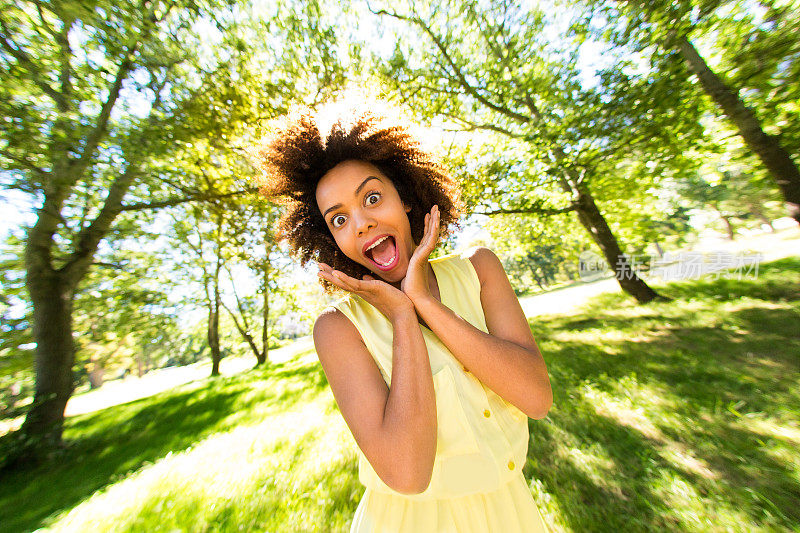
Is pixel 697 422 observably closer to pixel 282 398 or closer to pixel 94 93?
pixel 282 398

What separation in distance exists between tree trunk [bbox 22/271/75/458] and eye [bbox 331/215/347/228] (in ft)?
25.7

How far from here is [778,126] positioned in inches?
222

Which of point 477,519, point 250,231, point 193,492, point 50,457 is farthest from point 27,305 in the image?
point 477,519

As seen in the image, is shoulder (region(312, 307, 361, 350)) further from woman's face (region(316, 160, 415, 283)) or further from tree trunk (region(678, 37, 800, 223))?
tree trunk (region(678, 37, 800, 223))

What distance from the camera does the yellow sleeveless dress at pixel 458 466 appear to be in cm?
127

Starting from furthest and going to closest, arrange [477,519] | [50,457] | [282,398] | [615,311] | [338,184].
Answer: [615,311] < [282,398] < [50,457] < [338,184] < [477,519]

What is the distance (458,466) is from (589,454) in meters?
3.09

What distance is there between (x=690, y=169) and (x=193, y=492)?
11.3 meters

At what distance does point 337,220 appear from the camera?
5.84 ft

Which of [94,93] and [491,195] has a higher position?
[94,93]

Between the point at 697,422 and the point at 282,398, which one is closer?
the point at 697,422

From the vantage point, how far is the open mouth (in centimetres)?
164

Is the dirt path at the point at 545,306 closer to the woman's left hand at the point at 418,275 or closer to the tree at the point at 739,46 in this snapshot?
the tree at the point at 739,46

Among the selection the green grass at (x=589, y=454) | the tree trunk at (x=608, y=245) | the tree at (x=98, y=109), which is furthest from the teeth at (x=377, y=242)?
the tree trunk at (x=608, y=245)
